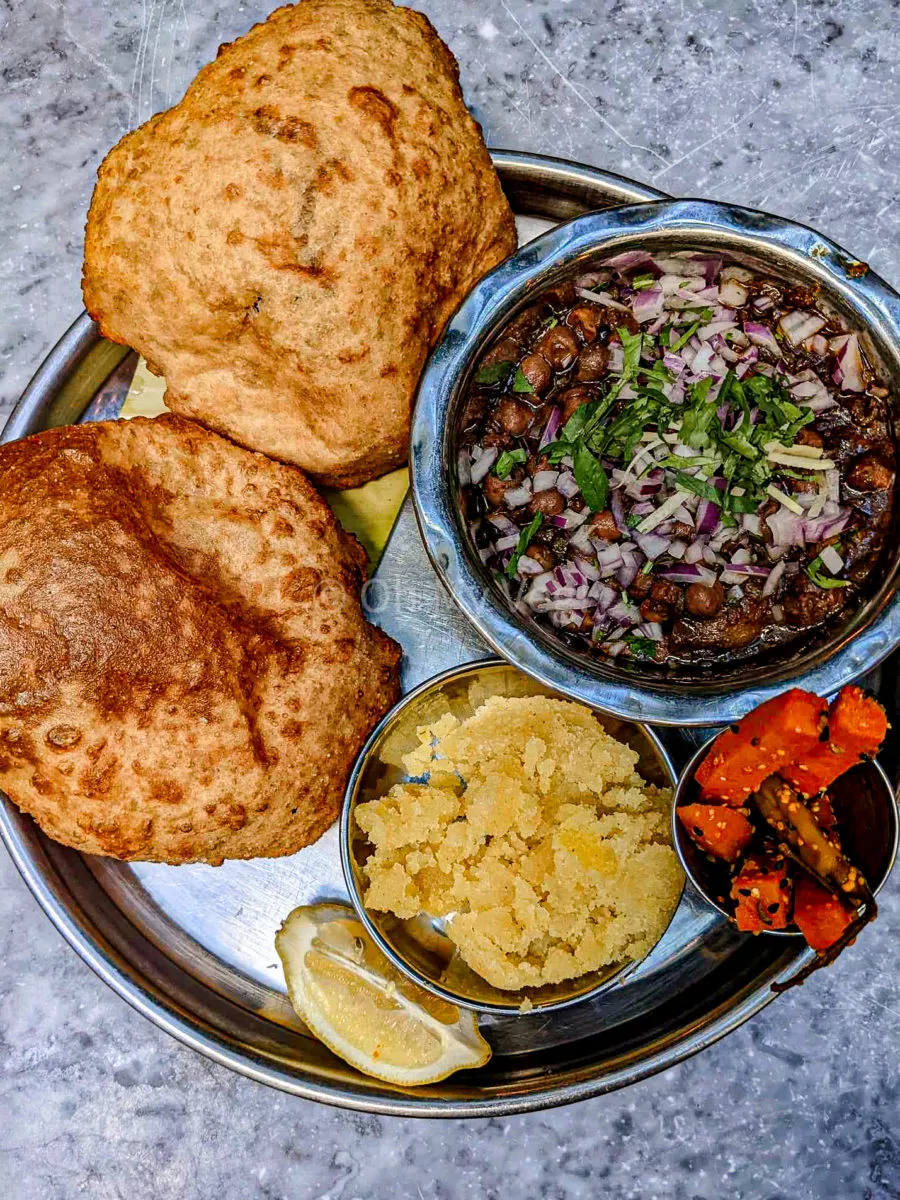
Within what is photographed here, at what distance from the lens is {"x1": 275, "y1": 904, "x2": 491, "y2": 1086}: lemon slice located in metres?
2.24

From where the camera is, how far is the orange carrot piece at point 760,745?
1.85 metres

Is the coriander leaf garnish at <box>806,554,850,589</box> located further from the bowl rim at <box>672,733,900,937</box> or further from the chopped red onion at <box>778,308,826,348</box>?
the chopped red onion at <box>778,308,826,348</box>

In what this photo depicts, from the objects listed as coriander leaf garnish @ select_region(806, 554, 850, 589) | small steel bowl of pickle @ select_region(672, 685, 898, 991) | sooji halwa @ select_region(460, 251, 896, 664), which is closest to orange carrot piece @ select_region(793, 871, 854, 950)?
small steel bowl of pickle @ select_region(672, 685, 898, 991)

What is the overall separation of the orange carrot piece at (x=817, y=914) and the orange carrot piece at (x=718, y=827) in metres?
0.14

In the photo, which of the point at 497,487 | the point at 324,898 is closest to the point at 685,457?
the point at 497,487

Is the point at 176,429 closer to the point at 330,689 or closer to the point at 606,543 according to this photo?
the point at 330,689

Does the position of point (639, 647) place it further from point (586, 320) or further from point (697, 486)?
point (586, 320)

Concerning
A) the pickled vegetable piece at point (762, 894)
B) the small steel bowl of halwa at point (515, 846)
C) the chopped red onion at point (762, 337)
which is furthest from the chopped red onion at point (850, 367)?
the pickled vegetable piece at point (762, 894)

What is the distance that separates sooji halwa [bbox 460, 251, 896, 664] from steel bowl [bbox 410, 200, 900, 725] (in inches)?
2.3

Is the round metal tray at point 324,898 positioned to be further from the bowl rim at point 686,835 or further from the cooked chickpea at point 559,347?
the cooked chickpea at point 559,347

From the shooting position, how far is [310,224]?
5.91 feet

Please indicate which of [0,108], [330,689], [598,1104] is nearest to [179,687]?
[330,689]

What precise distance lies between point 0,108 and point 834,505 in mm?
2539

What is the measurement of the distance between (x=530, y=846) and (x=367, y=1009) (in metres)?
0.59
